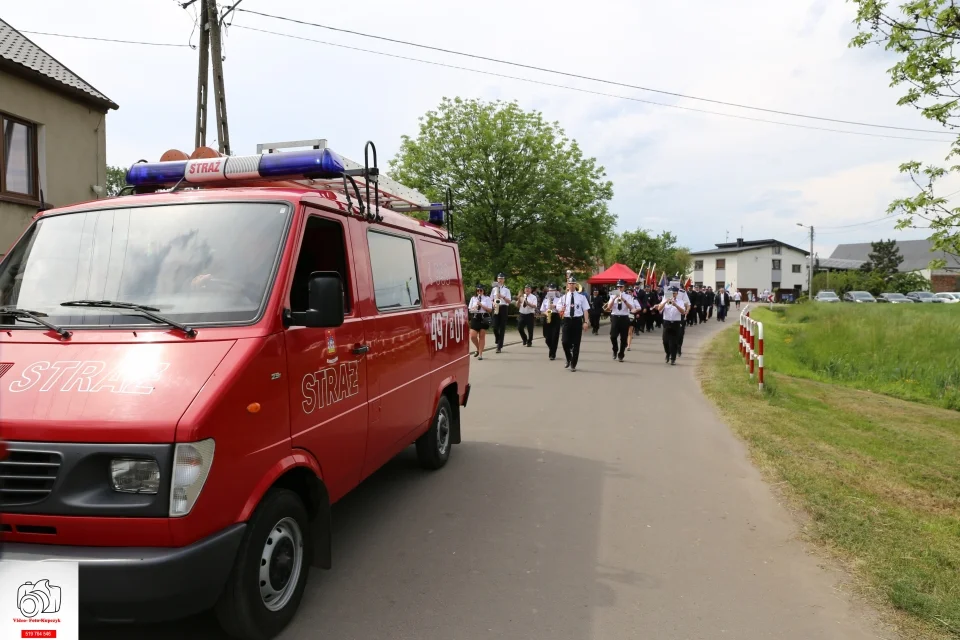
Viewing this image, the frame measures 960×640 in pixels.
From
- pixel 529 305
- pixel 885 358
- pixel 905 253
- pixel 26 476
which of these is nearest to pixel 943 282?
pixel 905 253

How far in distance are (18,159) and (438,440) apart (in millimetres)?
11746

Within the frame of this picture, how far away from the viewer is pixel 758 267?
101562mm

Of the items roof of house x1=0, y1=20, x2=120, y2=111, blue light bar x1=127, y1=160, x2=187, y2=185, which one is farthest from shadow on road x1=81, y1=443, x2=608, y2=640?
roof of house x1=0, y1=20, x2=120, y2=111

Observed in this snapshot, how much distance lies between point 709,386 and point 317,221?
30.5ft

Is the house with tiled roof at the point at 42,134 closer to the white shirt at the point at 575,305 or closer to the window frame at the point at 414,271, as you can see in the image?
the window frame at the point at 414,271

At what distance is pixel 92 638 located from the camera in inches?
120

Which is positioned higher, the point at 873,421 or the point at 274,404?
the point at 274,404

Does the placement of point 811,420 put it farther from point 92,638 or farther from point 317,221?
point 92,638

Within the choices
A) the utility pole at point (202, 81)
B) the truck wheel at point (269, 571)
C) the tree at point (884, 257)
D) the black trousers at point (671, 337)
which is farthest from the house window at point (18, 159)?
the tree at point (884, 257)

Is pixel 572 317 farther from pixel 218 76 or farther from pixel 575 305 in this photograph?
pixel 218 76

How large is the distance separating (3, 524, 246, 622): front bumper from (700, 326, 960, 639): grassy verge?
3.32 m

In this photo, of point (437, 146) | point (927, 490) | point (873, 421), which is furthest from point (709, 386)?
point (437, 146)

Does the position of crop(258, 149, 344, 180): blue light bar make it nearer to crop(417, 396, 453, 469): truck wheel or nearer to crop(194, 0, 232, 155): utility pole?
crop(417, 396, 453, 469): truck wheel

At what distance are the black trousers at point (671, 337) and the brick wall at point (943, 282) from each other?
87.8m
